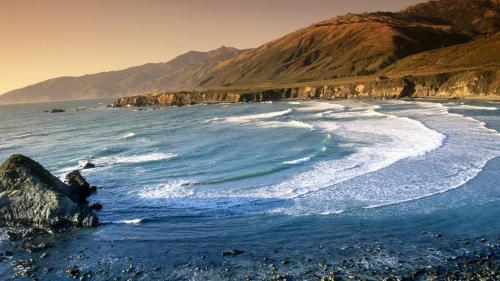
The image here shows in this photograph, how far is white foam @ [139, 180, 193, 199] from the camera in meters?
29.5

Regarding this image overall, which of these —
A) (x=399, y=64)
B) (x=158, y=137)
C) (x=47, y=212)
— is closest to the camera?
(x=47, y=212)

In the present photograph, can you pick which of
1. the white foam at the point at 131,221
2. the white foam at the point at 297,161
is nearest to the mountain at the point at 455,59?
the white foam at the point at 297,161

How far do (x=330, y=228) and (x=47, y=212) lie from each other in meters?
14.7

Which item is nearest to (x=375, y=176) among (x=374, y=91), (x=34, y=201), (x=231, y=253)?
(x=231, y=253)

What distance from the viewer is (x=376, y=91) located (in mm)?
120312

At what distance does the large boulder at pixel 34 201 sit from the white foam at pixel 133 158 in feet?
51.3

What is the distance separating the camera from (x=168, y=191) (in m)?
30.6

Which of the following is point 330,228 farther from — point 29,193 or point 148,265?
point 29,193

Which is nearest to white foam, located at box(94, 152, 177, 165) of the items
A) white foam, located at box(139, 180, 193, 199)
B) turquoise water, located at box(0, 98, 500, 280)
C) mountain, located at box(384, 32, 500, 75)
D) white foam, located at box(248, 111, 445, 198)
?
turquoise water, located at box(0, 98, 500, 280)

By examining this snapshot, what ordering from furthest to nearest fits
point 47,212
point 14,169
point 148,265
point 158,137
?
point 158,137, point 14,169, point 47,212, point 148,265

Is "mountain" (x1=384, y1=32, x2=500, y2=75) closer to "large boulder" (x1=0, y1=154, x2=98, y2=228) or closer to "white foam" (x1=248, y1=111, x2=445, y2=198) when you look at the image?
"white foam" (x1=248, y1=111, x2=445, y2=198)

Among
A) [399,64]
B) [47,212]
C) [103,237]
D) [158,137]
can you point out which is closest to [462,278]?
[103,237]

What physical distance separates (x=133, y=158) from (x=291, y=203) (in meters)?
22.6

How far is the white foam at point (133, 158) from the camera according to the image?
140 feet
